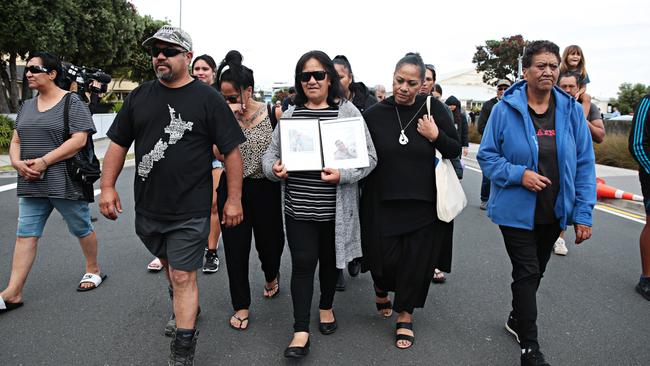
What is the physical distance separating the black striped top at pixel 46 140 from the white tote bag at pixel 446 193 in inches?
110

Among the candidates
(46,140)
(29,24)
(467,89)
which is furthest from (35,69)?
(467,89)

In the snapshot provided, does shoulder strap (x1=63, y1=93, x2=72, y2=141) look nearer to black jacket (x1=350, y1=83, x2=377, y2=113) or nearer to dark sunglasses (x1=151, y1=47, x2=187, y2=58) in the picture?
dark sunglasses (x1=151, y1=47, x2=187, y2=58)

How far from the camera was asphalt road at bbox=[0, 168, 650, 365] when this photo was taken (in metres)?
3.05

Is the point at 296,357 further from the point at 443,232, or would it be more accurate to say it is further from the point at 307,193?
the point at 443,232

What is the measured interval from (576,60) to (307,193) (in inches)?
138

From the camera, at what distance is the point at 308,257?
311 cm

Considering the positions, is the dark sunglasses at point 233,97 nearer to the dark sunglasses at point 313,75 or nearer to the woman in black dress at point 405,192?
the dark sunglasses at point 313,75

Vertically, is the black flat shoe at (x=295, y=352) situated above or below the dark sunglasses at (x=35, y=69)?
below

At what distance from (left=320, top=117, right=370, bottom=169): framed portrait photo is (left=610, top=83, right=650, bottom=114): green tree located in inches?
2124

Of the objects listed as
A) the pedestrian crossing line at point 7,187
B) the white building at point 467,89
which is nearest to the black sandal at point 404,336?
the pedestrian crossing line at point 7,187

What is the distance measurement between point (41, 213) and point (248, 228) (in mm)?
1747

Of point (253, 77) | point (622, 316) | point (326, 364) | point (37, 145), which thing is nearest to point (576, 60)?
point (622, 316)

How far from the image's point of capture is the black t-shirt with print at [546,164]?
2.92m

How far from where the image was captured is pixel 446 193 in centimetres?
308
